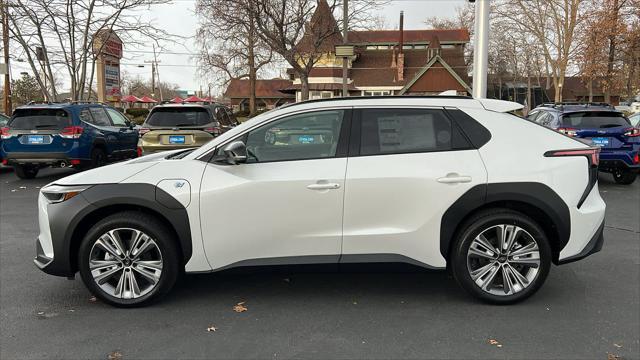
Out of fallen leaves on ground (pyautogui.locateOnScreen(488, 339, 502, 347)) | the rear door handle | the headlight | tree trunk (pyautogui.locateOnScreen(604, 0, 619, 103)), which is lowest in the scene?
fallen leaves on ground (pyautogui.locateOnScreen(488, 339, 502, 347))

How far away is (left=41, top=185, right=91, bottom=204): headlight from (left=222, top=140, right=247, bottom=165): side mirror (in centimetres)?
115

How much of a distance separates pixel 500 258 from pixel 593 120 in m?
7.30

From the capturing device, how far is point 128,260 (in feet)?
13.3

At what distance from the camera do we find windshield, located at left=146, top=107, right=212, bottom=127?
9.94m

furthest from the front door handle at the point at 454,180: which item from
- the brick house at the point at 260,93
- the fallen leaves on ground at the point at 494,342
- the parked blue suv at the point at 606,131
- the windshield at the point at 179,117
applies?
the brick house at the point at 260,93

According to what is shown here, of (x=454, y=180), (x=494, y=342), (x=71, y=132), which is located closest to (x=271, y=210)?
(x=454, y=180)

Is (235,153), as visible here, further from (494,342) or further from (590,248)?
(590,248)

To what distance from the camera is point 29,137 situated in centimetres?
1063

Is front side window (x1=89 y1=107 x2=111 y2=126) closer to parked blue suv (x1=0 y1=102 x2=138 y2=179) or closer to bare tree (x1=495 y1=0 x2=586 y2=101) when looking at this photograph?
parked blue suv (x1=0 y1=102 x2=138 y2=179)

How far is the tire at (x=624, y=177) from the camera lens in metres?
10.5

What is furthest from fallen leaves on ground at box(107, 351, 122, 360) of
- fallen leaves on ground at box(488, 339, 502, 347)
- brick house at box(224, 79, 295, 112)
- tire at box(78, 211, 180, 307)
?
brick house at box(224, 79, 295, 112)

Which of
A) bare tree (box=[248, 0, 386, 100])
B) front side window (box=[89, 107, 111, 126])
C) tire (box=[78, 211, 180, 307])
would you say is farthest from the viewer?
bare tree (box=[248, 0, 386, 100])

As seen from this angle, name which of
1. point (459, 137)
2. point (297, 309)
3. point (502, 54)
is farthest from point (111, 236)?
point (502, 54)

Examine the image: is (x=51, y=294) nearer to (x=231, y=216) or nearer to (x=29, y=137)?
(x=231, y=216)
